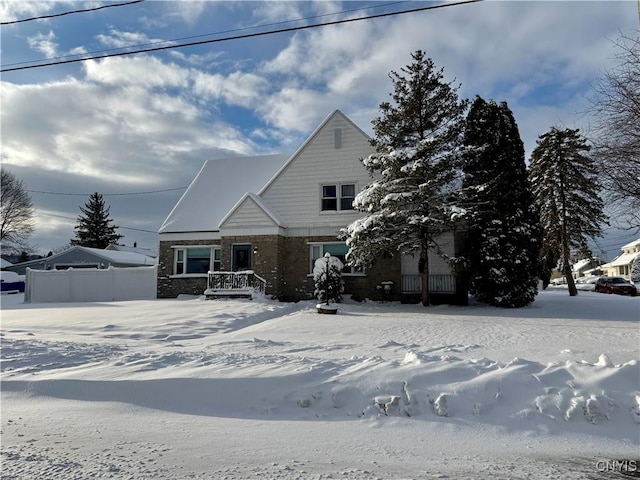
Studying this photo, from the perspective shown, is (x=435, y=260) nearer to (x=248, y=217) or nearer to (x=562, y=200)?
(x=248, y=217)

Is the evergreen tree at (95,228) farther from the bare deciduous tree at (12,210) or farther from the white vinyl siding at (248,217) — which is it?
the white vinyl siding at (248,217)

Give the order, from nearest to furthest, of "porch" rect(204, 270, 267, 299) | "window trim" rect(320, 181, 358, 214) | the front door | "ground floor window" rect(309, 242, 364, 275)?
"porch" rect(204, 270, 267, 299), "ground floor window" rect(309, 242, 364, 275), "window trim" rect(320, 181, 358, 214), the front door

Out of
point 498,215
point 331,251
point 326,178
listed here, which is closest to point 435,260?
point 498,215

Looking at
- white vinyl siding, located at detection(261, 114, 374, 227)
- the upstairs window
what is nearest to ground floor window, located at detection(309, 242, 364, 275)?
white vinyl siding, located at detection(261, 114, 374, 227)

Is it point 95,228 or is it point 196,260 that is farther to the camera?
point 95,228

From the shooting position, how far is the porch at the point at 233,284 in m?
21.0

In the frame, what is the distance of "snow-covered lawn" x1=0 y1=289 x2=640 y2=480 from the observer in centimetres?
466

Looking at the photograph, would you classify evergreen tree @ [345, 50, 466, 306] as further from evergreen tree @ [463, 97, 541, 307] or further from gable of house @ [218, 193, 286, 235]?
gable of house @ [218, 193, 286, 235]

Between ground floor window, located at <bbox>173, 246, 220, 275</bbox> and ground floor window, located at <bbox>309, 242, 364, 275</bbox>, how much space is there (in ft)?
16.4

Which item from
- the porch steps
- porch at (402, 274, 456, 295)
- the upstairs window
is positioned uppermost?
the upstairs window

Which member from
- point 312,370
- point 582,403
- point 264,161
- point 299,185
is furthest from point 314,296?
point 582,403

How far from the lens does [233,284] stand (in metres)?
21.5

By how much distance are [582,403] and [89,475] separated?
18.6 ft

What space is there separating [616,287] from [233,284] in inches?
1214
